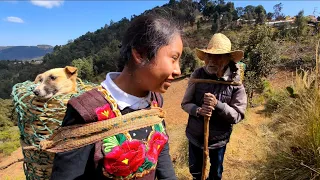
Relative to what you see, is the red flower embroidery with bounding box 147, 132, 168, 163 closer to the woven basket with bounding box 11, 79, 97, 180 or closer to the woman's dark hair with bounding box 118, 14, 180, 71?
the woman's dark hair with bounding box 118, 14, 180, 71

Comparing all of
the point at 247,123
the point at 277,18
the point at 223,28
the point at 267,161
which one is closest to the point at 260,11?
the point at 277,18

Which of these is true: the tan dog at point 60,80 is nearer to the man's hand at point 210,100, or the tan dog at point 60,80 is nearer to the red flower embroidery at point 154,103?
the man's hand at point 210,100

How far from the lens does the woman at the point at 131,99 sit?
917 mm

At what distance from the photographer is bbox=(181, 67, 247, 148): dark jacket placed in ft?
7.61

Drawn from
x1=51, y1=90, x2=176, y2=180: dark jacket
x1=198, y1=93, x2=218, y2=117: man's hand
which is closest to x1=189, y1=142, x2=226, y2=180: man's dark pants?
x1=198, y1=93, x2=218, y2=117: man's hand

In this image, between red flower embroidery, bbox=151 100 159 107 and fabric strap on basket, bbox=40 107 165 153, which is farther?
red flower embroidery, bbox=151 100 159 107

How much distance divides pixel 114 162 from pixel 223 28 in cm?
3948

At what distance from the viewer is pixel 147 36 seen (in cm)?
99

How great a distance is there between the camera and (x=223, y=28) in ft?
124

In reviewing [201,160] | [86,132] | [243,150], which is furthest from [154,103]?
[243,150]

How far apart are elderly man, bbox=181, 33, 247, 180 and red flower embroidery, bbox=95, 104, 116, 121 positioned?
4.51 ft

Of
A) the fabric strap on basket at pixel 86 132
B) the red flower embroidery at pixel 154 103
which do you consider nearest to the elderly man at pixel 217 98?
the red flower embroidery at pixel 154 103

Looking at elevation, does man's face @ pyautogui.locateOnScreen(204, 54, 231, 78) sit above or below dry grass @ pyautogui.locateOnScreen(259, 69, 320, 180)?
above

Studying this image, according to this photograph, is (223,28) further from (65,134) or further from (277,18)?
(65,134)
